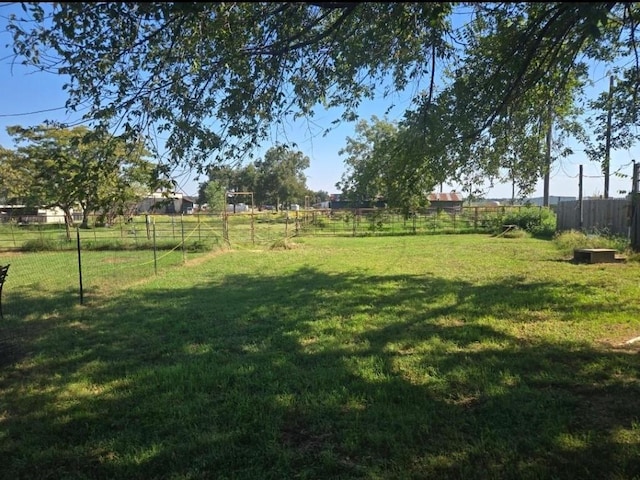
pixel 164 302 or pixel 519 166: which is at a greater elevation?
pixel 519 166

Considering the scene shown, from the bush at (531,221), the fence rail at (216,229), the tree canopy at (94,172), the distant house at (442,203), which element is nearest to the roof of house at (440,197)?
the distant house at (442,203)

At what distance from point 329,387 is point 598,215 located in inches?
743

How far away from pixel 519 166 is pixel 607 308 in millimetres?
2606

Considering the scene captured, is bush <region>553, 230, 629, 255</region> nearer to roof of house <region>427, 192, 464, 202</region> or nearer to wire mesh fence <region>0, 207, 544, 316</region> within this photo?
roof of house <region>427, 192, 464, 202</region>

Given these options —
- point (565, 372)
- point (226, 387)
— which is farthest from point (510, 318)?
point (226, 387)

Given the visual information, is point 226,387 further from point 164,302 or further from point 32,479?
point 164,302

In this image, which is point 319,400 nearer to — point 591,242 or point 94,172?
point 94,172

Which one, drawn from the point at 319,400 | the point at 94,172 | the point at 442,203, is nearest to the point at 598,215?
the point at 442,203

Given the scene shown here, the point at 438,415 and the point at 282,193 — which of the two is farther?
the point at 282,193

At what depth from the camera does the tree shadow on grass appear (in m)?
3.17

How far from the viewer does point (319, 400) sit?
163 inches

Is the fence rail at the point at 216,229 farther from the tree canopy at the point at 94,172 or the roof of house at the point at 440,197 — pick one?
the tree canopy at the point at 94,172

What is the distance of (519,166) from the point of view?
314 inches

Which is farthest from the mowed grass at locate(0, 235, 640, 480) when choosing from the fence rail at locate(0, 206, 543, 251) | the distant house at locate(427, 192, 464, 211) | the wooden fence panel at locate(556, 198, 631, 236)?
the fence rail at locate(0, 206, 543, 251)
